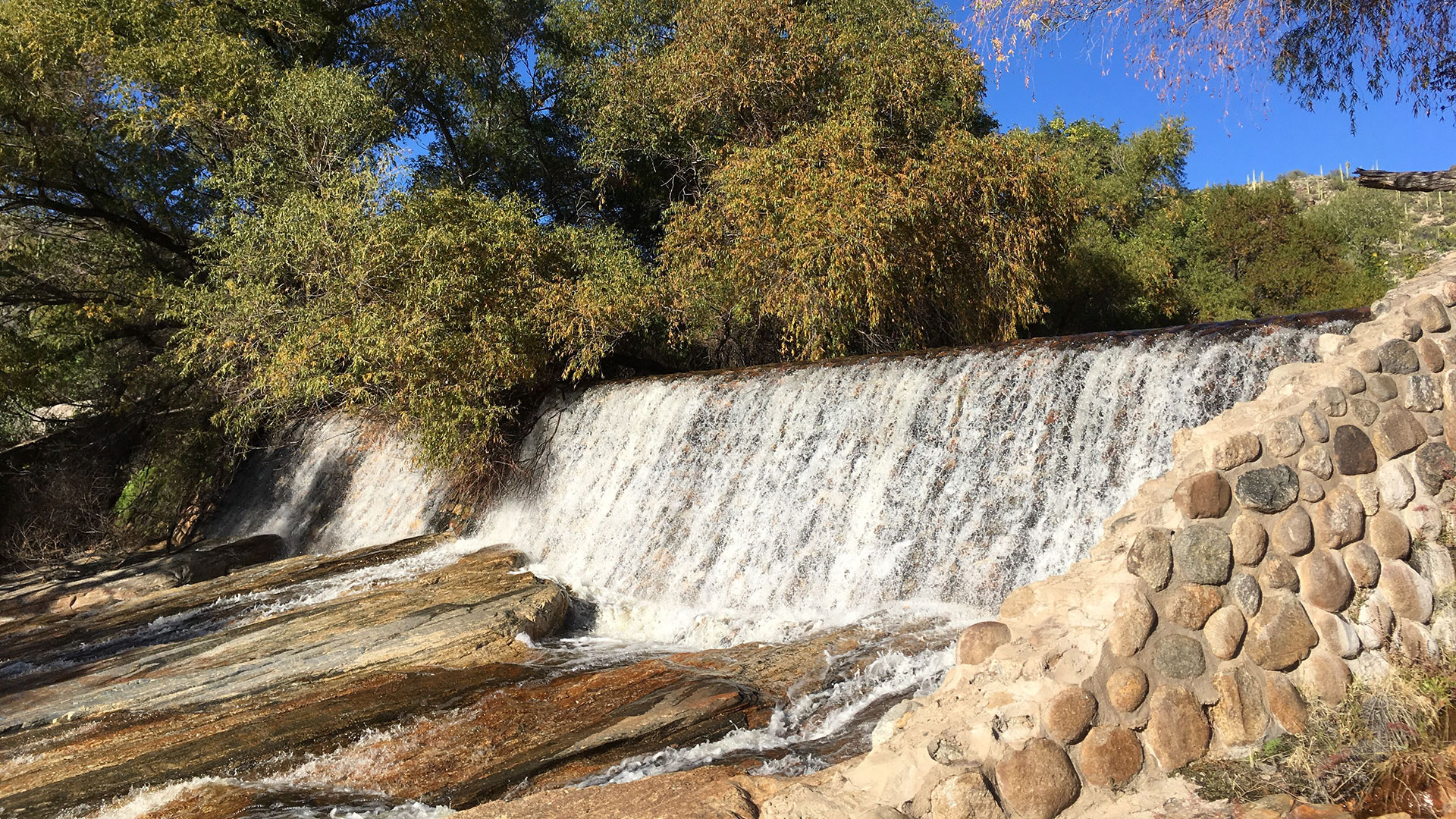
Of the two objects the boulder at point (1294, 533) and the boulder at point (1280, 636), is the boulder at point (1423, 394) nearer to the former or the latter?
the boulder at point (1294, 533)

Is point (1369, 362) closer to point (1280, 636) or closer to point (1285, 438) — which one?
point (1285, 438)

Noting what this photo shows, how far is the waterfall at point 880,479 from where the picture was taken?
6.23 metres

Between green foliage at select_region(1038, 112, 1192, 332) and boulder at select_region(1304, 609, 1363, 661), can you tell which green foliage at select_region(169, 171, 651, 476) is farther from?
boulder at select_region(1304, 609, 1363, 661)

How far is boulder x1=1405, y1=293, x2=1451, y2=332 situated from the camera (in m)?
3.46

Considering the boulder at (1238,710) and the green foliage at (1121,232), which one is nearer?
the boulder at (1238,710)

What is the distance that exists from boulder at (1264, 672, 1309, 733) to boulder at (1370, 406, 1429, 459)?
37.7 inches

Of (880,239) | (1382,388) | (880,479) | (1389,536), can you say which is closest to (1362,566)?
(1389,536)

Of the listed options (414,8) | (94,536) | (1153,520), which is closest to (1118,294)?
(414,8)

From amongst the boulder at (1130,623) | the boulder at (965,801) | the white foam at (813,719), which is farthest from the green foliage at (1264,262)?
the boulder at (965,801)

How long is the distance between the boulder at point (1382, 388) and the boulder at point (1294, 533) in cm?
61

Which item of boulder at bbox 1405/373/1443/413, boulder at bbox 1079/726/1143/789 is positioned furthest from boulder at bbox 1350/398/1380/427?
boulder at bbox 1079/726/1143/789

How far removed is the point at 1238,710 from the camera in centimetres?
295

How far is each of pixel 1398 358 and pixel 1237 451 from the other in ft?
2.54

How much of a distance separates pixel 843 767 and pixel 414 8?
17.5 meters
